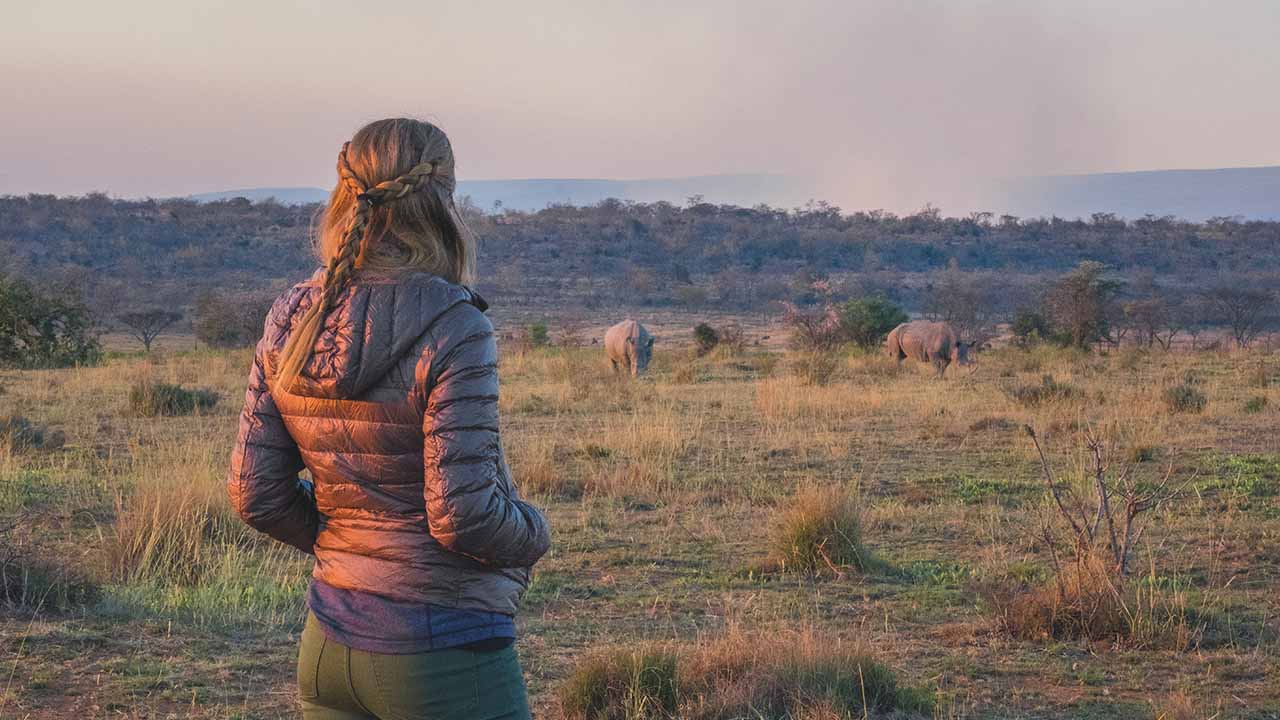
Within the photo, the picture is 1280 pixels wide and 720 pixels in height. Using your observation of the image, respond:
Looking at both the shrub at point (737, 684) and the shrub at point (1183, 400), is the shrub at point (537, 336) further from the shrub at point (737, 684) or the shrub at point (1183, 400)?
the shrub at point (737, 684)

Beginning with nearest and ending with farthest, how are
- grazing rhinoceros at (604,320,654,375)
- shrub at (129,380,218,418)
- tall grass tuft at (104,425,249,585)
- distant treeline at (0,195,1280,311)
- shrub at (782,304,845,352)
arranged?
tall grass tuft at (104,425,249,585)
shrub at (129,380,218,418)
grazing rhinoceros at (604,320,654,375)
shrub at (782,304,845,352)
distant treeline at (0,195,1280,311)

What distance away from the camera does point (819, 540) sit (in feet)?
25.5

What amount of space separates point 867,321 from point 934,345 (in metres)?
6.63

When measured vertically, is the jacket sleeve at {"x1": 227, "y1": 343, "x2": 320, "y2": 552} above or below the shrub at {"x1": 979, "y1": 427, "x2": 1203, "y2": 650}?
above

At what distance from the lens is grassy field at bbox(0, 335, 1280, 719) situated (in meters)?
5.27

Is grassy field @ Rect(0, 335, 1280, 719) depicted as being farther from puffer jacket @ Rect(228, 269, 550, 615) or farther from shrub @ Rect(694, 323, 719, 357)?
shrub @ Rect(694, 323, 719, 357)

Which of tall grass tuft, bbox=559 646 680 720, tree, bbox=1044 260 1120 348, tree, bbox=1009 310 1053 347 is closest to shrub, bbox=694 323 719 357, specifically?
tree, bbox=1009 310 1053 347

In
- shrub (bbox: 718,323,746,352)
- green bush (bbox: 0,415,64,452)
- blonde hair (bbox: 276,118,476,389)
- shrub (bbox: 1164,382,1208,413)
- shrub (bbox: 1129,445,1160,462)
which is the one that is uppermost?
blonde hair (bbox: 276,118,476,389)

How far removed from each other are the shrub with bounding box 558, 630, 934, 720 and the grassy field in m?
0.02

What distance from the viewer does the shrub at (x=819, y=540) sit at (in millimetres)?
7711

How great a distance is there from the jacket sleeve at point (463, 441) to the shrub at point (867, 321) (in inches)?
1172

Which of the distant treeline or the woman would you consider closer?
the woman

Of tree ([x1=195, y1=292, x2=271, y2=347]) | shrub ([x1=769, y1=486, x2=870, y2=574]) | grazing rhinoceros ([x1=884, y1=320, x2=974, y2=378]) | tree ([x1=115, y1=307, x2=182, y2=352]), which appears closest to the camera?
shrub ([x1=769, y1=486, x2=870, y2=574])

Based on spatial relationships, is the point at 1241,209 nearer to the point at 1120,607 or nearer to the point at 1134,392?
the point at 1134,392
